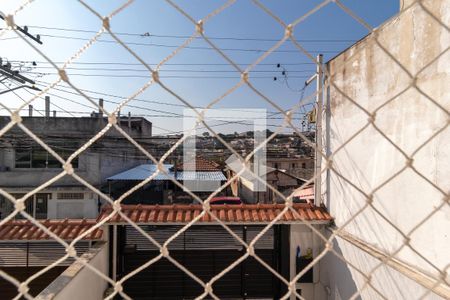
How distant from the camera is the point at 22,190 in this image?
9477 millimetres

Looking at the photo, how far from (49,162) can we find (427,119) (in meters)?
10.5

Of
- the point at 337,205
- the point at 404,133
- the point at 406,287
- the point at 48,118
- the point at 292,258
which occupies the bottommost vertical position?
the point at 292,258

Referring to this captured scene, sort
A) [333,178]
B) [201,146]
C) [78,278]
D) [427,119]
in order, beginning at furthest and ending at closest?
[201,146] < [333,178] < [78,278] < [427,119]

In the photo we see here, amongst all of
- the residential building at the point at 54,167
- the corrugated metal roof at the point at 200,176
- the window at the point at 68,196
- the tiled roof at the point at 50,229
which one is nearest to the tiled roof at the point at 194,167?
the corrugated metal roof at the point at 200,176

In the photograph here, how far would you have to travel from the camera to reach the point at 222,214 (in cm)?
369

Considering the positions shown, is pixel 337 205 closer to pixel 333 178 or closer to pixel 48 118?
pixel 333 178

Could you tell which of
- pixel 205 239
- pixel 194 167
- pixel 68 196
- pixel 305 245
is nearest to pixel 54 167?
pixel 68 196

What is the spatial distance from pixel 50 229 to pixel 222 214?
1.98m

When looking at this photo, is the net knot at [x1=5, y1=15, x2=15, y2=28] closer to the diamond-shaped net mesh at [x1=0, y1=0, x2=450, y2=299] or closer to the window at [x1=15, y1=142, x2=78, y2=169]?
the diamond-shaped net mesh at [x1=0, y1=0, x2=450, y2=299]

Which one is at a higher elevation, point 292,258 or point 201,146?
point 201,146

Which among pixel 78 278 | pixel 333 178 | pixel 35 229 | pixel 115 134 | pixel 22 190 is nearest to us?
pixel 78 278

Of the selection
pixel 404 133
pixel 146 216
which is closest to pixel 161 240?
pixel 146 216

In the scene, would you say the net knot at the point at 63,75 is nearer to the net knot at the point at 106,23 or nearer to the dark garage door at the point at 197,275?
the net knot at the point at 106,23

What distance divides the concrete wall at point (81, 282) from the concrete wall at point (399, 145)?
2.37 meters
